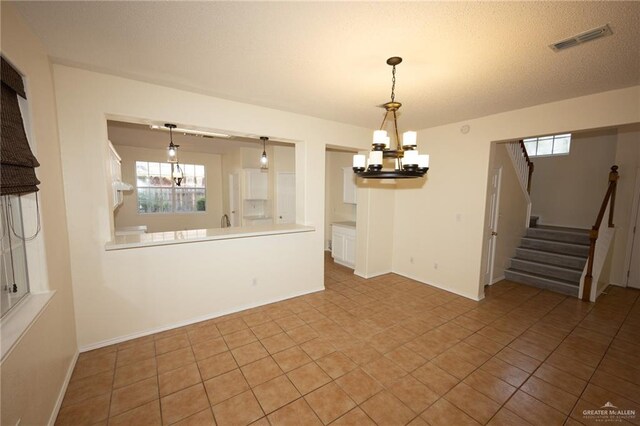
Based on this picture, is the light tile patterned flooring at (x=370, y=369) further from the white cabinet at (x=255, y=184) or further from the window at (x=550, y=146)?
the window at (x=550, y=146)

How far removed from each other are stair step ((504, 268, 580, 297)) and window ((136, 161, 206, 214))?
8047mm

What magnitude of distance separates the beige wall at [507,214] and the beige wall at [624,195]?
1.35 meters

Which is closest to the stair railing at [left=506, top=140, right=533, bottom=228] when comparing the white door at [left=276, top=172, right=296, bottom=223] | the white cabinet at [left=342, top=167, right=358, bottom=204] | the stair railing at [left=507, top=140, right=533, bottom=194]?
the stair railing at [left=507, top=140, right=533, bottom=194]

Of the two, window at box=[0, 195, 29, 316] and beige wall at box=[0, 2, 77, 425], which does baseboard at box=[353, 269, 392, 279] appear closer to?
beige wall at box=[0, 2, 77, 425]

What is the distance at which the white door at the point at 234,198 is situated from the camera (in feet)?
23.4

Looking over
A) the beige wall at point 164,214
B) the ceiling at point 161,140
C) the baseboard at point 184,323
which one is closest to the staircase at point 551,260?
the baseboard at point 184,323

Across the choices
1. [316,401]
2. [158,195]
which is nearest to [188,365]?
[316,401]

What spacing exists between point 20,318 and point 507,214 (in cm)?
632

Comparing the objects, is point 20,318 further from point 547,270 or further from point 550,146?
point 550,146

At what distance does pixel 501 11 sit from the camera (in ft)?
5.15

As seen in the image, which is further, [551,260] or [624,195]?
[551,260]

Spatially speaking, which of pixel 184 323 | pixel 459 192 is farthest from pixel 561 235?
pixel 184 323

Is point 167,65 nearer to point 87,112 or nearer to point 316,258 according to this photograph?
point 87,112

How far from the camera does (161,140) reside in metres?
5.87
